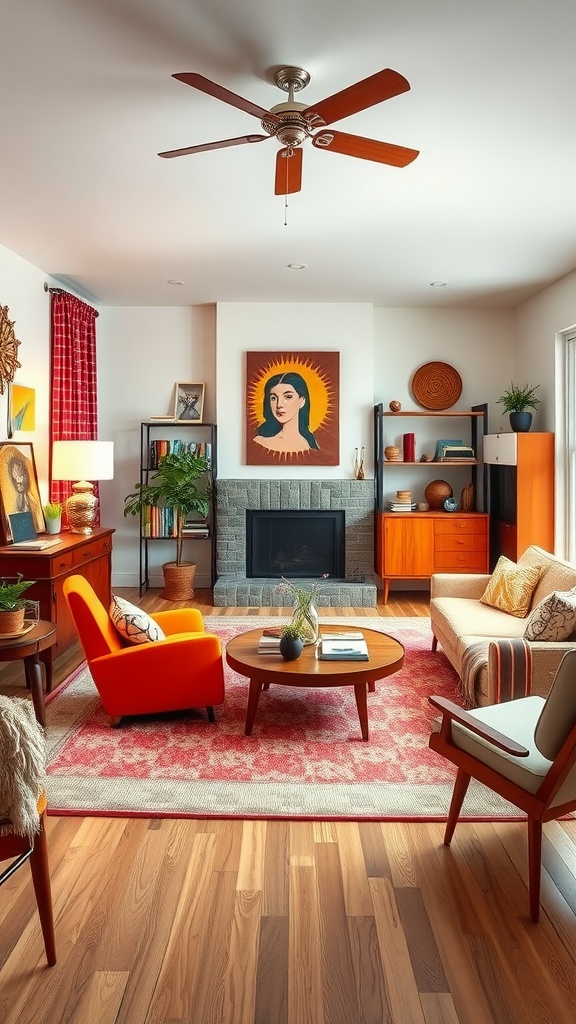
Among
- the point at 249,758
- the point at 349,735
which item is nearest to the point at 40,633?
the point at 249,758

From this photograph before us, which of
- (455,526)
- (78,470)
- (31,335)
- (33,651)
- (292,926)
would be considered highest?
(31,335)

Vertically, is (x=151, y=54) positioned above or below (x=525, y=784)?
above

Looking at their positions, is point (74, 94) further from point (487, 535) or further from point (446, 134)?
point (487, 535)

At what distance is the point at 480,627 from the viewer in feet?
12.5

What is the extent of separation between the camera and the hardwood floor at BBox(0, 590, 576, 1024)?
1676mm

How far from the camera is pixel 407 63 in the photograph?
250cm

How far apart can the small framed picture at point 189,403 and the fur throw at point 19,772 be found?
5142mm

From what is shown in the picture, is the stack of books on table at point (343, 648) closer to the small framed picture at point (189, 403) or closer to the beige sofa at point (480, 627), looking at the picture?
the beige sofa at point (480, 627)

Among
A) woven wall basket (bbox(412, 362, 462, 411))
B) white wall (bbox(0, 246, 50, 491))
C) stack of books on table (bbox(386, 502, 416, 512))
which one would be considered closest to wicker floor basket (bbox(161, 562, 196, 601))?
white wall (bbox(0, 246, 50, 491))

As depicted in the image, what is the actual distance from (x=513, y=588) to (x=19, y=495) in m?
3.26

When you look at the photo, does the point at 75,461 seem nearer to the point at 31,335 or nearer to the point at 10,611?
the point at 31,335

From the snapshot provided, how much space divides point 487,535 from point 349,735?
135 inches

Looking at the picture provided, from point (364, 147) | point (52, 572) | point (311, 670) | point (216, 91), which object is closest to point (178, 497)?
point (52, 572)

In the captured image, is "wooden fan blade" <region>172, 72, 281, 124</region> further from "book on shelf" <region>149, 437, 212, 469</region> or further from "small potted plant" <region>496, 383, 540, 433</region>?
"book on shelf" <region>149, 437, 212, 469</region>
